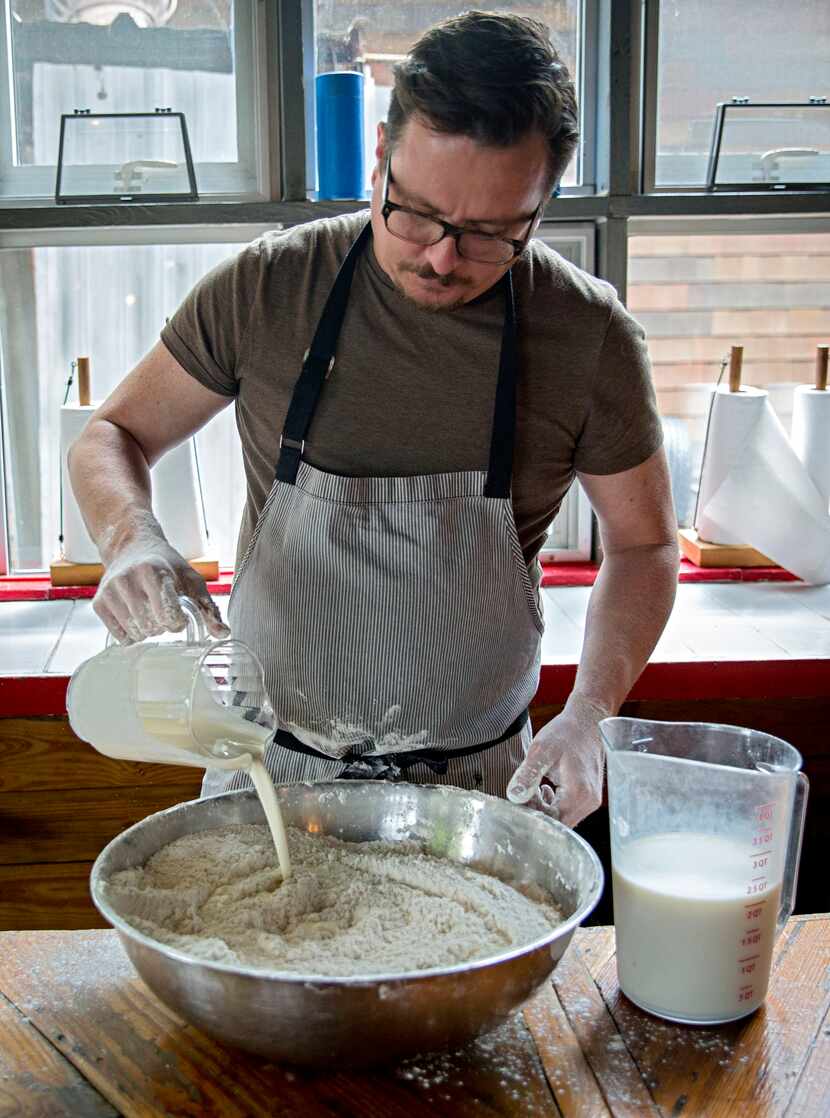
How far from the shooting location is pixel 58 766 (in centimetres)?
215

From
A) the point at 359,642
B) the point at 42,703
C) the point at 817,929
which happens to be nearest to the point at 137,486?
the point at 359,642

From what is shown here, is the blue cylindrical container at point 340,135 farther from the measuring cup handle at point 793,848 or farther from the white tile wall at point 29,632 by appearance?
the measuring cup handle at point 793,848

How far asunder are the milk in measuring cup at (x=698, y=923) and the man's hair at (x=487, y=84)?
0.74 metres

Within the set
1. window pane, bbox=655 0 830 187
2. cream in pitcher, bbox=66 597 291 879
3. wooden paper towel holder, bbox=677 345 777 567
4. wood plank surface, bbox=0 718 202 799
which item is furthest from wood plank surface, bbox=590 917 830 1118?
window pane, bbox=655 0 830 187

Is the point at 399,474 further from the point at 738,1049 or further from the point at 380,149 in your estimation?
the point at 738,1049

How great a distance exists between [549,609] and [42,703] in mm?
974

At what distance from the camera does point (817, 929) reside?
1244 mm

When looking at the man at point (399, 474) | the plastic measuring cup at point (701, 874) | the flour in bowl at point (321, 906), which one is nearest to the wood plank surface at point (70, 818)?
the man at point (399, 474)

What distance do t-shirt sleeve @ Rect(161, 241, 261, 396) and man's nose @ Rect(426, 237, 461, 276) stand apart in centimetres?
29

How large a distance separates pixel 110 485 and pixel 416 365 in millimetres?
411

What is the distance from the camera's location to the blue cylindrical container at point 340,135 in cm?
245

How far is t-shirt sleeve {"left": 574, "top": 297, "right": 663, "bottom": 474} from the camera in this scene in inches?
62.8

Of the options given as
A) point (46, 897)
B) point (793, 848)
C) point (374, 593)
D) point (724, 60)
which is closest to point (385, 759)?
point (374, 593)

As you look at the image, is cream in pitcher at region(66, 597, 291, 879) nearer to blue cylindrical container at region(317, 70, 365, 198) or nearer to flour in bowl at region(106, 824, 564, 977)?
flour in bowl at region(106, 824, 564, 977)
